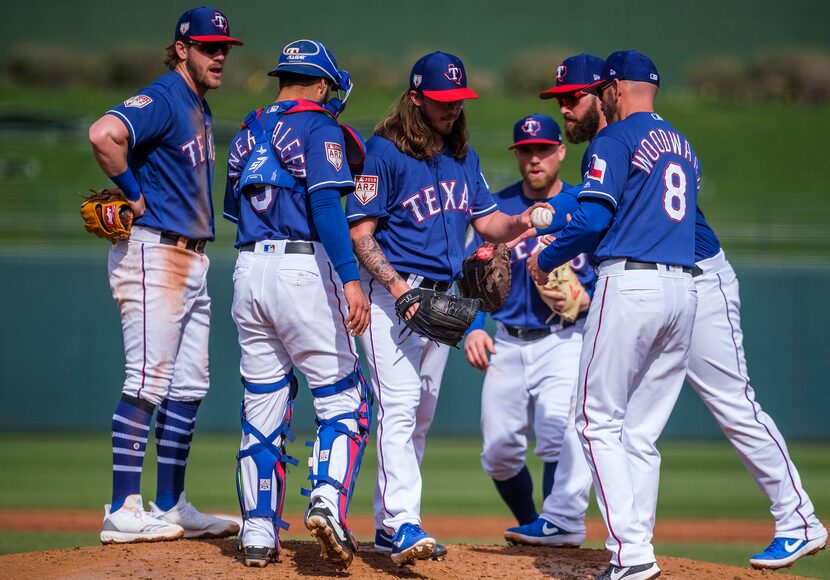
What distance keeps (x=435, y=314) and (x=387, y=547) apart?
38.6 inches

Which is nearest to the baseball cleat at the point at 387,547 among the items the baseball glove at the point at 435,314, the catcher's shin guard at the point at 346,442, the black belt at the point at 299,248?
the catcher's shin guard at the point at 346,442

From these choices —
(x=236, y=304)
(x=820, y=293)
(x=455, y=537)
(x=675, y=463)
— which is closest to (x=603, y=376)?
(x=236, y=304)

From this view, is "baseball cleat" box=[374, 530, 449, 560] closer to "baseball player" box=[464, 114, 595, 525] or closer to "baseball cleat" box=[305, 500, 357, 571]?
"baseball cleat" box=[305, 500, 357, 571]

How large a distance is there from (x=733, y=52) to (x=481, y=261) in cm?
1725

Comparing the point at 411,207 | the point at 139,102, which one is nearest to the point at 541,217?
the point at 411,207

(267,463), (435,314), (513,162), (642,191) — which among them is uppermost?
(513,162)

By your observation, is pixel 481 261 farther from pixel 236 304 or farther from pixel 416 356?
pixel 236 304

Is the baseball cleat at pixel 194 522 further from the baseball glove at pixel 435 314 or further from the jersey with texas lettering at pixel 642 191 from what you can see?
the jersey with texas lettering at pixel 642 191

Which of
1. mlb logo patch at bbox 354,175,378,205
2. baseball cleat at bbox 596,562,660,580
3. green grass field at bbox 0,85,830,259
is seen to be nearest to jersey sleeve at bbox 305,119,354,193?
mlb logo patch at bbox 354,175,378,205

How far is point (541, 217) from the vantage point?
3830 millimetres

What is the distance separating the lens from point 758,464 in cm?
409

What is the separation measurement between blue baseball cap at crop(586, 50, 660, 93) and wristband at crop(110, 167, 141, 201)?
1837 mm

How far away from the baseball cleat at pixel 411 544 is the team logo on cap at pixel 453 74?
5.45 ft

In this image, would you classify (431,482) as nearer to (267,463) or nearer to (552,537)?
(552,537)
